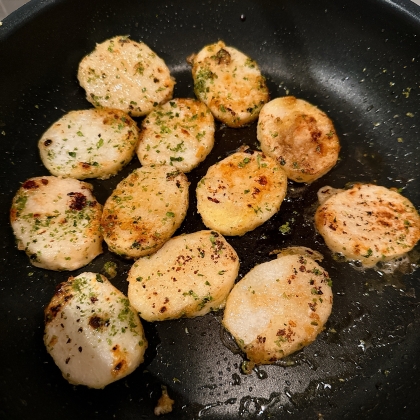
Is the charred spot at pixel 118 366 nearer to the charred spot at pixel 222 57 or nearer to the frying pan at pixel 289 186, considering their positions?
the frying pan at pixel 289 186

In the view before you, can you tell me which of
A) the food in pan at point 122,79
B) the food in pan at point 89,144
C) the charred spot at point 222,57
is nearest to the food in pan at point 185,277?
the food in pan at point 89,144

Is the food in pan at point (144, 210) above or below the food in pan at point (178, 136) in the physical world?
below

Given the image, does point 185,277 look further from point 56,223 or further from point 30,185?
point 30,185

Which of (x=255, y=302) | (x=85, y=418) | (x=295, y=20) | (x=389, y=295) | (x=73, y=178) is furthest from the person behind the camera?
(x=295, y=20)

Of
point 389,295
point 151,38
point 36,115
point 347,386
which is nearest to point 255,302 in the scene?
point 347,386

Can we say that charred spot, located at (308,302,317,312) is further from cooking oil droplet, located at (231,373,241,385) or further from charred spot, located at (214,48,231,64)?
charred spot, located at (214,48,231,64)

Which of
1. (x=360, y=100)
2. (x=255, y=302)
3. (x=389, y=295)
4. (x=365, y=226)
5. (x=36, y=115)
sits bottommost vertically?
(x=36, y=115)

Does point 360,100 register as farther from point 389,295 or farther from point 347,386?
point 347,386
